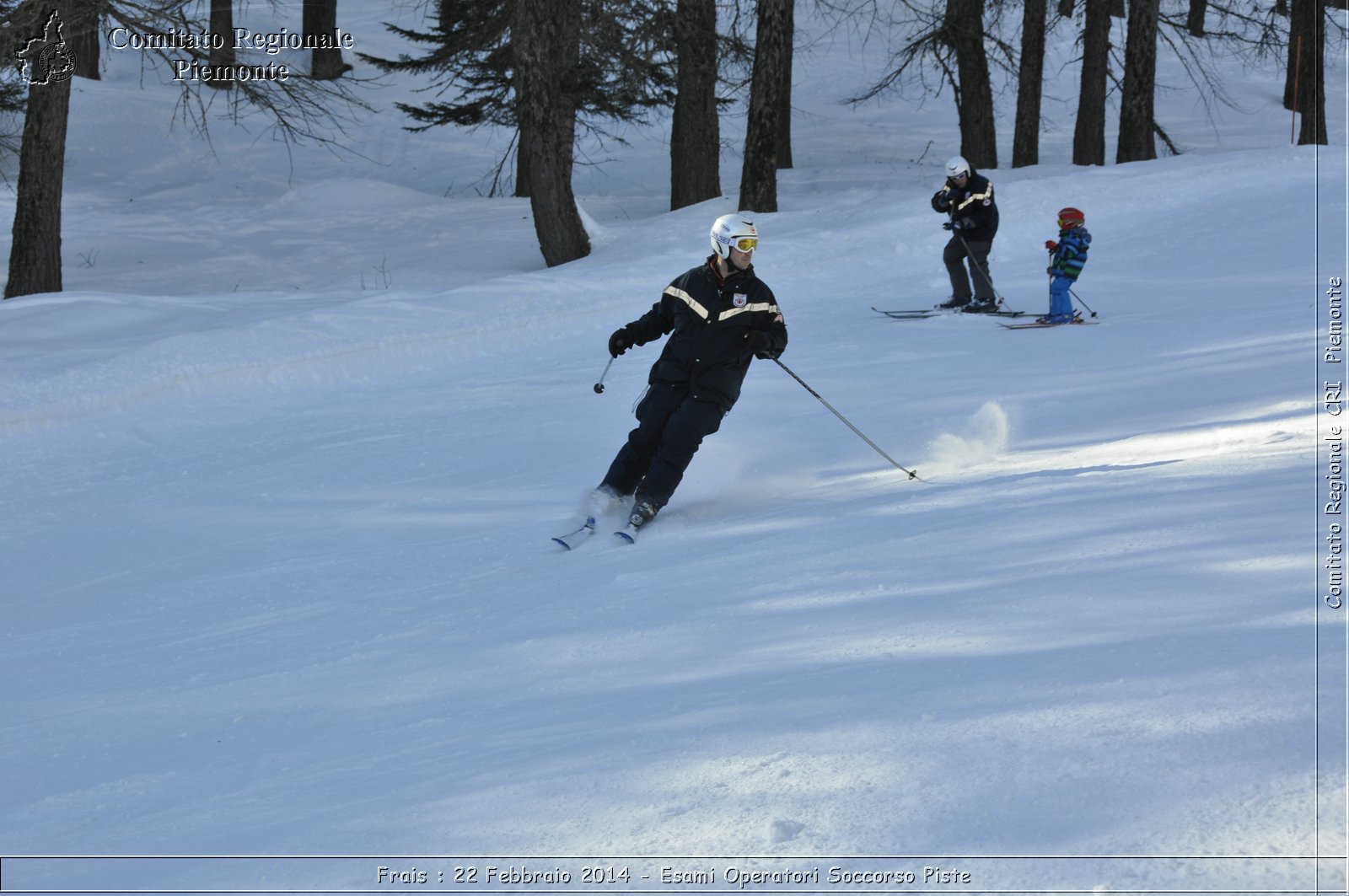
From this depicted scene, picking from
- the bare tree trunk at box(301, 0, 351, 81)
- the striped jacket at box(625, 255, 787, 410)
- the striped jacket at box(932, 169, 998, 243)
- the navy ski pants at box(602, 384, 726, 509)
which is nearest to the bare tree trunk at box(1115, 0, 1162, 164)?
the striped jacket at box(932, 169, 998, 243)

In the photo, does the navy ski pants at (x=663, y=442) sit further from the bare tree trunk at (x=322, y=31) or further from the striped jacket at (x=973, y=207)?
the bare tree trunk at (x=322, y=31)

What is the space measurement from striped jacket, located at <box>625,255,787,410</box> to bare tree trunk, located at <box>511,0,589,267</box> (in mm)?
9239

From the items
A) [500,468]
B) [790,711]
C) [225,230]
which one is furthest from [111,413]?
[225,230]

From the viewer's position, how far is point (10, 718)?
4.64 metres

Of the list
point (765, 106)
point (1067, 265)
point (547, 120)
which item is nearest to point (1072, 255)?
point (1067, 265)

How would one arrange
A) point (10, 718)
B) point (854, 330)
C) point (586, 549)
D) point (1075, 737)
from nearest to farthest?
1. point (1075, 737)
2. point (10, 718)
3. point (586, 549)
4. point (854, 330)

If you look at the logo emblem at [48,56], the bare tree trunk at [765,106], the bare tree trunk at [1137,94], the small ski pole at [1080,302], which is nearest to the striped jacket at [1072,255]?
the small ski pole at [1080,302]

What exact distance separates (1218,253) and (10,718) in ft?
41.1

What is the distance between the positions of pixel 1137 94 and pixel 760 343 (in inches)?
640

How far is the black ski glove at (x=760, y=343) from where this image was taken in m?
6.31

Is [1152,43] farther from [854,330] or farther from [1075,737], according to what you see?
[1075,737]

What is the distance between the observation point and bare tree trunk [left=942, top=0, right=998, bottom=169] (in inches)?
847

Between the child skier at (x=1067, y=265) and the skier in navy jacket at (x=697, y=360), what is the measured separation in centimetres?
545

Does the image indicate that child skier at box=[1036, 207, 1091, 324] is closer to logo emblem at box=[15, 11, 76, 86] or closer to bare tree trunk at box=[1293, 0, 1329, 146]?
logo emblem at box=[15, 11, 76, 86]
